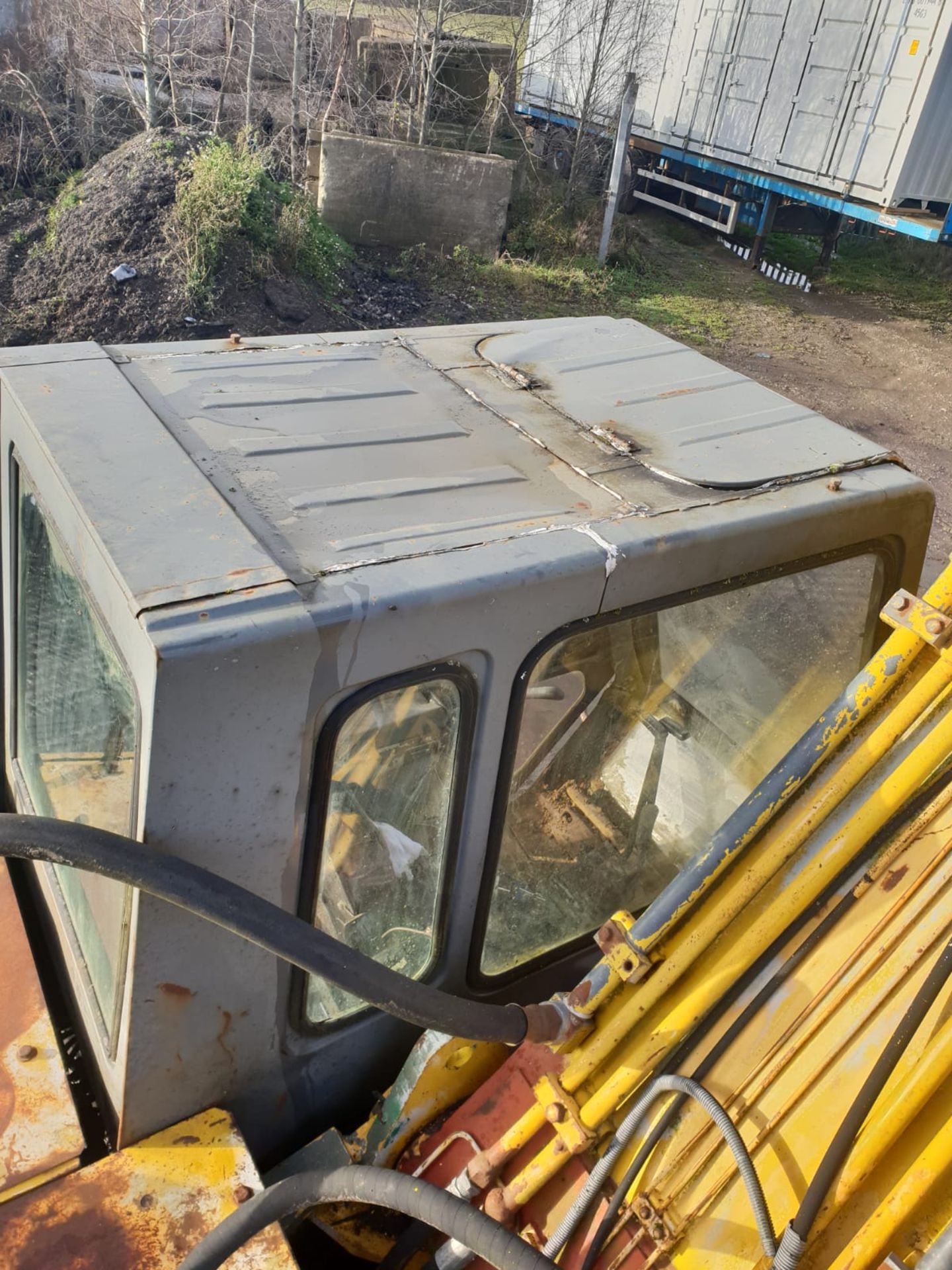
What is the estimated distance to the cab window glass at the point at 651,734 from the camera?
6.05 ft

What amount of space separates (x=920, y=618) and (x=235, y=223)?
7968 millimetres

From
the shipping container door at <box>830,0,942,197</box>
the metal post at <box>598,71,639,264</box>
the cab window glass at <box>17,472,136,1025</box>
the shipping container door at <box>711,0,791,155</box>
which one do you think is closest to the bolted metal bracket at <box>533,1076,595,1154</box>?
the cab window glass at <box>17,472,136,1025</box>

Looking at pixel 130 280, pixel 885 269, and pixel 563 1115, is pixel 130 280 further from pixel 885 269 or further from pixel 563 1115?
pixel 885 269

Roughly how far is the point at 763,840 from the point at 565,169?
1368 centimetres

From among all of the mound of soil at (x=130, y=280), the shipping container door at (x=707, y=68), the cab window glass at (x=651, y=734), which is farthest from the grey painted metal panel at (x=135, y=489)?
the shipping container door at (x=707, y=68)

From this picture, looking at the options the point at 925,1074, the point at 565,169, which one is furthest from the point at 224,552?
the point at 565,169

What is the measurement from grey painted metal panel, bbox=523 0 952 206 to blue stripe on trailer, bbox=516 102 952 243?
0.15 metres

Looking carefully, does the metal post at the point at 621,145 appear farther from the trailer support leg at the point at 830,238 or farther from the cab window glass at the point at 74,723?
the cab window glass at the point at 74,723

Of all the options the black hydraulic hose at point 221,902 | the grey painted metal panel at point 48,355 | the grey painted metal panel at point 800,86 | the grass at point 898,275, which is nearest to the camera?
the black hydraulic hose at point 221,902

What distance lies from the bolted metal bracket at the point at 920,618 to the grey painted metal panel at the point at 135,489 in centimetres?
97

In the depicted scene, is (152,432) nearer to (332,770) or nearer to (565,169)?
(332,770)

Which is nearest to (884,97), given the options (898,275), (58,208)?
(898,275)

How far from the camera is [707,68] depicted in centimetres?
Answer: 1312

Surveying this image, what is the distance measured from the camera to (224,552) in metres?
1.48
